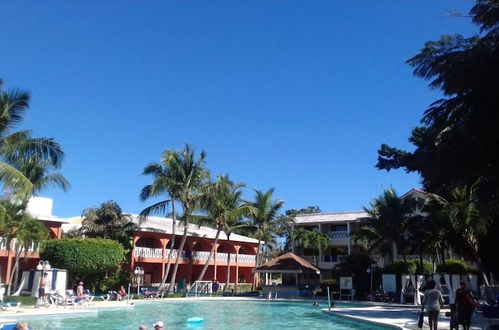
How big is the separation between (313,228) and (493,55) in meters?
37.5

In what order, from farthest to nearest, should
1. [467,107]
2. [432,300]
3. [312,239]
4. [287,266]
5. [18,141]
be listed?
[312,239] → [287,266] → [18,141] → [432,300] → [467,107]

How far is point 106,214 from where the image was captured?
1282 inches

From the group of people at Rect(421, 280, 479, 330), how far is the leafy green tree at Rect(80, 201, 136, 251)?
2528 cm

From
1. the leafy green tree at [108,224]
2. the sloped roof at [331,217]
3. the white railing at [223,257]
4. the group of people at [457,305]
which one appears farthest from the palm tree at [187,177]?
the group of people at [457,305]

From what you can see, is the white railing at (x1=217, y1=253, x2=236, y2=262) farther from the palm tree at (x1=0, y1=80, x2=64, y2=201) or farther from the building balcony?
the palm tree at (x1=0, y1=80, x2=64, y2=201)

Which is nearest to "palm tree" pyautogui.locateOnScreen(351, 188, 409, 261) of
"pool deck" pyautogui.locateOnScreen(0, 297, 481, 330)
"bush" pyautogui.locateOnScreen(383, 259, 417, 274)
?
"bush" pyautogui.locateOnScreen(383, 259, 417, 274)

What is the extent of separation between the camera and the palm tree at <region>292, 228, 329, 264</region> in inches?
1634

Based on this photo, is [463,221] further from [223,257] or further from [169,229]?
[223,257]

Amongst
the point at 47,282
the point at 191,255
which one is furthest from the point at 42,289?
the point at 191,255

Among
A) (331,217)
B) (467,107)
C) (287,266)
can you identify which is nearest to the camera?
(467,107)

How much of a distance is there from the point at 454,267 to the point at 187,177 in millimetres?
18339

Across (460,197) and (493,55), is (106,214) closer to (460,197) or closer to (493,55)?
(460,197)

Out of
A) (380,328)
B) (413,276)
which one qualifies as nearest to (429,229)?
(413,276)

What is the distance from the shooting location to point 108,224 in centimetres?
3275
